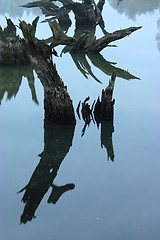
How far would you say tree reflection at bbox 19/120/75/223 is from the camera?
6.75 metres

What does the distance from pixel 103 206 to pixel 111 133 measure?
2.97 meters

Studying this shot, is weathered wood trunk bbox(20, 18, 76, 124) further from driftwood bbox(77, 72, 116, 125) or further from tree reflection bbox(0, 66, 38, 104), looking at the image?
tree reflection bbox(0, 66, 38, 104)

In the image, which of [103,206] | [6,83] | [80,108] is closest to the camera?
[103,206]

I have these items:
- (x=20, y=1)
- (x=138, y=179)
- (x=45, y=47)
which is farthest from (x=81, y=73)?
(x=20, y=1)

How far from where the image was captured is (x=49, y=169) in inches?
314

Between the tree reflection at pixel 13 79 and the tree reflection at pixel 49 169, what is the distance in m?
2.36

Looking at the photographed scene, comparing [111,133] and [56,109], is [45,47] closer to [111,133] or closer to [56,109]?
[56,109]

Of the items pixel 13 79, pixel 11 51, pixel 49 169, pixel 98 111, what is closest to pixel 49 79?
pixel 98 111

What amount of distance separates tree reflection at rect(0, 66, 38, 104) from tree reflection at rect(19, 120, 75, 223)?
2.36m

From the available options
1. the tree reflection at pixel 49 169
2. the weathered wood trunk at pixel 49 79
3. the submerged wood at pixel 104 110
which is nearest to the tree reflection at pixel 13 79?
the weathered wood trunk at pixel 49 79

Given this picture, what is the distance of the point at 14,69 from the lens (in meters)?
13.8

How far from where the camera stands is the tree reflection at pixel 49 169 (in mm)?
6751

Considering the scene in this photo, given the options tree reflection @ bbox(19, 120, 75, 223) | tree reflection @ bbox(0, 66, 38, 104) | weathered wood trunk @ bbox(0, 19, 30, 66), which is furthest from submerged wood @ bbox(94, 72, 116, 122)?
weathered wood trunk @ bbox(0, 19, 30, 66)

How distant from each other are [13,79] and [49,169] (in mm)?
5717
